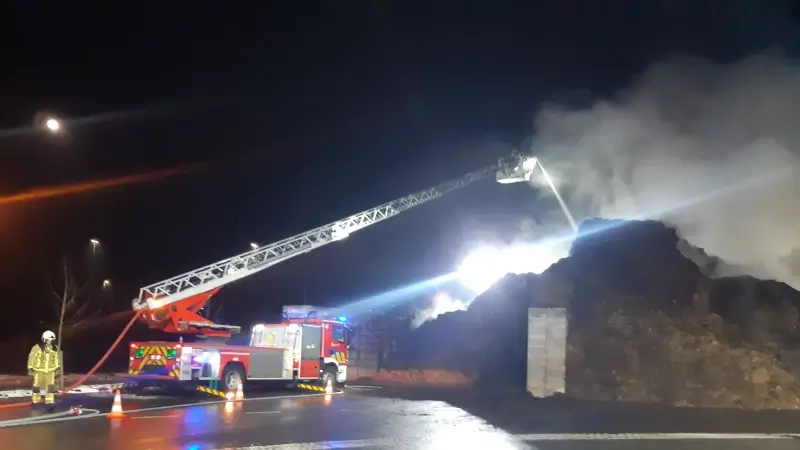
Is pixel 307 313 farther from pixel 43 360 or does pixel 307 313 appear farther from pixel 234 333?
pixel 43 360

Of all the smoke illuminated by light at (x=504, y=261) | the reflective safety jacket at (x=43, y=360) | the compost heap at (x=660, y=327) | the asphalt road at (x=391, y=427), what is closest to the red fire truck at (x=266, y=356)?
the asphalt road at (x=391, y=427)

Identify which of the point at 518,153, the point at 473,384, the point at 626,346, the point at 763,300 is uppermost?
the point at 518,153

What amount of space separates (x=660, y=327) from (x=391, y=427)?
1176 centimetres

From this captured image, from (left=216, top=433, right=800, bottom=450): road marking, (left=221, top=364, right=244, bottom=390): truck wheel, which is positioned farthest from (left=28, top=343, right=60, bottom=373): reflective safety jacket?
(left=216, top=433, right=800, bottom=450): road marking

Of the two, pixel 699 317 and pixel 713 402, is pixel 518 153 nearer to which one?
pixel 699 317

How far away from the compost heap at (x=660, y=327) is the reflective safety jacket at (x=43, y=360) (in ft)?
47.6

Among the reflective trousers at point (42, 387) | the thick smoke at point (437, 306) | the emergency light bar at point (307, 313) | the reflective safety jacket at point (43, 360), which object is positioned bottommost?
the reflective trousers at point (42, 387)

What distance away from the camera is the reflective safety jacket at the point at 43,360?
13859 mm

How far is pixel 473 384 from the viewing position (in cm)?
2591

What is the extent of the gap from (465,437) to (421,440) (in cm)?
92

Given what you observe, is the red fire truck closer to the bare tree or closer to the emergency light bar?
the emergency light bar

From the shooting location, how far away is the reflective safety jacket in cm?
1386

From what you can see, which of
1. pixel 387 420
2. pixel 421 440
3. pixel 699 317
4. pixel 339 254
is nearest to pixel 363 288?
pixel 339 254

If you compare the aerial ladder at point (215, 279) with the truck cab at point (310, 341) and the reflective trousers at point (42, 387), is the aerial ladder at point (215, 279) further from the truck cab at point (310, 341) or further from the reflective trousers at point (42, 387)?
the reflective trousers at point (42, 387)
